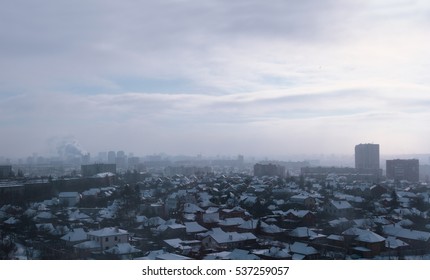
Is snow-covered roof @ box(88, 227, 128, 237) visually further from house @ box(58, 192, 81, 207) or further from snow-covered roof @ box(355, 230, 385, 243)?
snow-covered roof @ box(355, 230, 385, 243)

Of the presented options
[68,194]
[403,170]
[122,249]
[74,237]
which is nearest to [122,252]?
[122,249]

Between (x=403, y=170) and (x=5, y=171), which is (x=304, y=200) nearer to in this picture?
(x=403, y=170)

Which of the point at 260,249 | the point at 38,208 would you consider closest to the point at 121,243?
the point at 260,249

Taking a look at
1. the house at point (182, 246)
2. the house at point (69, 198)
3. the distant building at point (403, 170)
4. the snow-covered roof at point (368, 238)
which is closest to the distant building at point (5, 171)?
the house at point (69, 198)

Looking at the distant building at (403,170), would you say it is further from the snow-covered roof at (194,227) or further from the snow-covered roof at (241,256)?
the snow-covered roof at (241,256)

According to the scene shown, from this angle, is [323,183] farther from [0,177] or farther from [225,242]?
[0,177]
